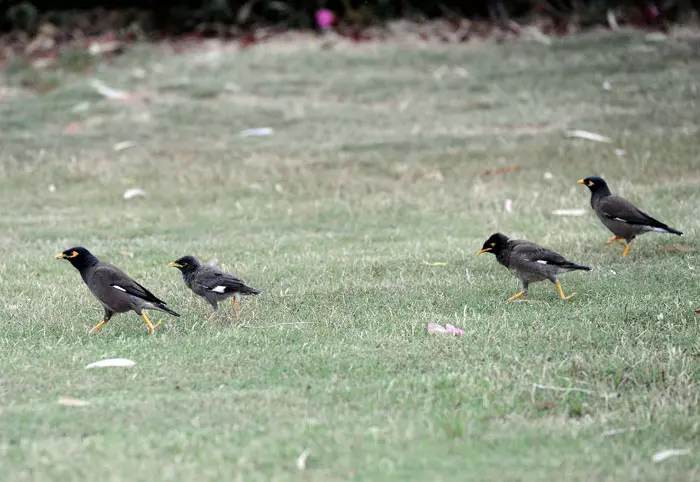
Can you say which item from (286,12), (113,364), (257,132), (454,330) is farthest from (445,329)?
(286,12)

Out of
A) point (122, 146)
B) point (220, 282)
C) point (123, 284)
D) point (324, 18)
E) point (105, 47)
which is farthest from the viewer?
point (324, 18)

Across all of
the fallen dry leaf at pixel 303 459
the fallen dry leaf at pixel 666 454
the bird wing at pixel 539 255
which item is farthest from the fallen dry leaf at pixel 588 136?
the fallen dry leaf at pixel 303 459

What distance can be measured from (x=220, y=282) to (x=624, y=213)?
392 cm

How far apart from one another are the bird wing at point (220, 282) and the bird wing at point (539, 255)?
2289 mm

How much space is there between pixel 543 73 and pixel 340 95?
3.48 m

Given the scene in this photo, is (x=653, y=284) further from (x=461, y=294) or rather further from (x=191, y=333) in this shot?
(x=191, y=333)

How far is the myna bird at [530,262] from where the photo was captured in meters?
8.29

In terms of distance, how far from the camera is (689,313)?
25.6 ft

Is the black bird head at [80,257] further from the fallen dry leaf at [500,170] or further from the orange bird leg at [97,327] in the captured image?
the fallen dry leaf at [500,170]

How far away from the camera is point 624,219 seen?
9.58 meters

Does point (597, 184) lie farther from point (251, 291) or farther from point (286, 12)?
point (286, 12)

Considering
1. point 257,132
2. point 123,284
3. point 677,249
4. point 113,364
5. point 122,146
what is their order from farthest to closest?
point 257,132
point 122,146
point 677,249
point 123,284
point 113,364

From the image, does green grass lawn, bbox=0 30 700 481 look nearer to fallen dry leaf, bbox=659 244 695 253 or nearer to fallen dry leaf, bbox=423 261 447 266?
fallen dry leaf, bbox=423 261 447 266

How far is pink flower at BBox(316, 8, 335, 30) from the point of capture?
19.9 m
